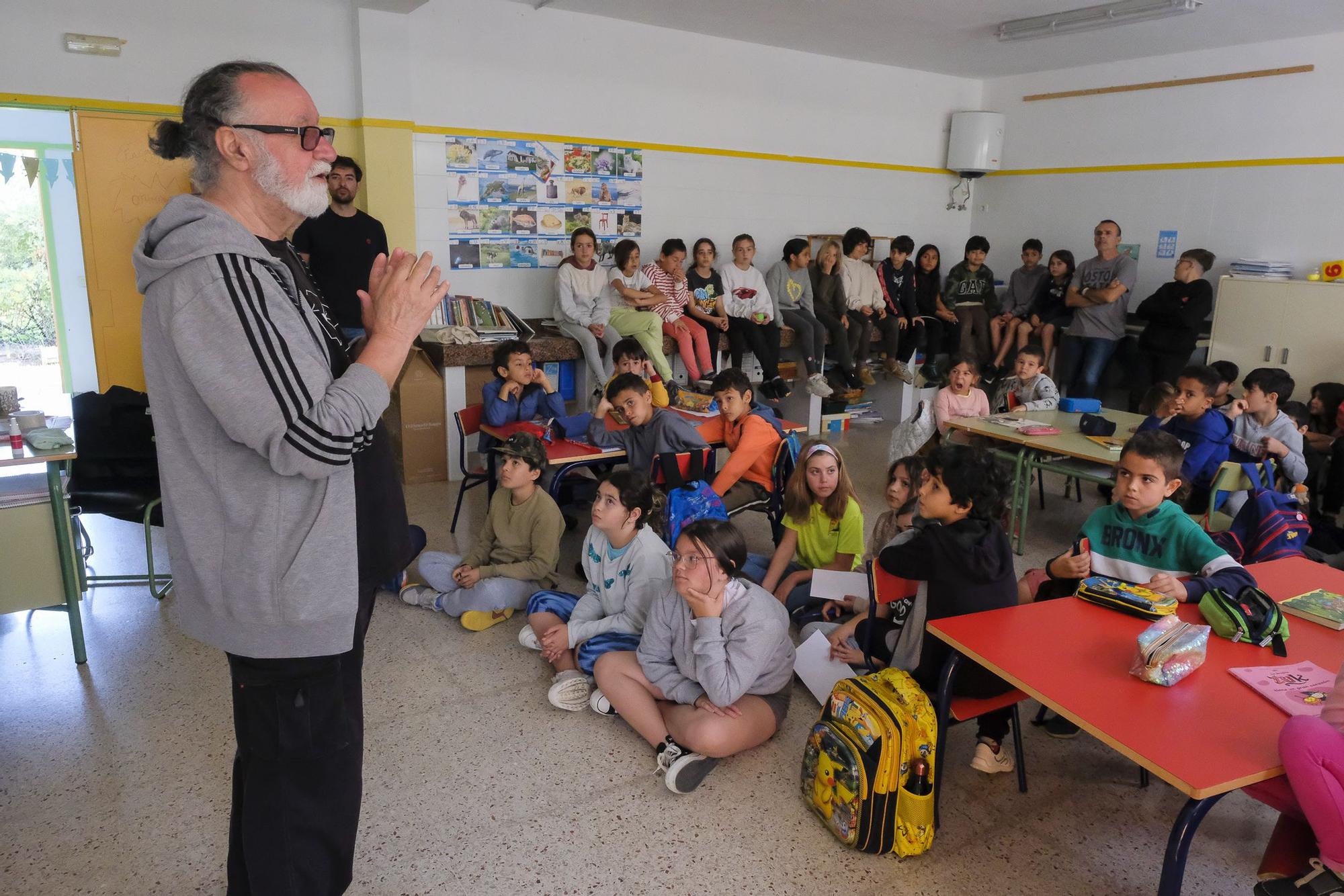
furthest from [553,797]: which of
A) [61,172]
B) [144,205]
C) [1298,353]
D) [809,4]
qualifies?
[61,172]

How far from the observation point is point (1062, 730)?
2.76m

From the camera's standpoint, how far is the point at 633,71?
7.07 meters

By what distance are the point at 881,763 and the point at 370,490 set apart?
1355 mm

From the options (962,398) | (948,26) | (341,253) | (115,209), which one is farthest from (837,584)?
(948,26)

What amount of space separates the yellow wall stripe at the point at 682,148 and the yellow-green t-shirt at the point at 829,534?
4293 millimetres

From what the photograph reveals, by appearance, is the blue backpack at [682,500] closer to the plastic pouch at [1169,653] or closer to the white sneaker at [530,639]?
the white sneaker at [530,639]

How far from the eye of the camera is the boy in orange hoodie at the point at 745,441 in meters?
3.98

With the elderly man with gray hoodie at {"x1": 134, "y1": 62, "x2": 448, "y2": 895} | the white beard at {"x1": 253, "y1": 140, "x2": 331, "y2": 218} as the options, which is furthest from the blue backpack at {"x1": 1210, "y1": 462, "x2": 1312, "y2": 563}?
the white beard at {"x1": 253, "y1": 140, "x2": 331, "y2": 218}

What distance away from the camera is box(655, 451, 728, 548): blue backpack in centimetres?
357

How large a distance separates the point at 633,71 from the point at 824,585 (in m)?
5.51

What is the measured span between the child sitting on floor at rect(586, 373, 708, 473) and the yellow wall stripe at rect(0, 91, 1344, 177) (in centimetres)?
313

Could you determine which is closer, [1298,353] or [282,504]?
[282,504]

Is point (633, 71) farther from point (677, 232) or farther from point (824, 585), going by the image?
point (824, 585)

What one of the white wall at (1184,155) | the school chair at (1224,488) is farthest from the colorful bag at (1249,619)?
the white wall at (1184,155)
